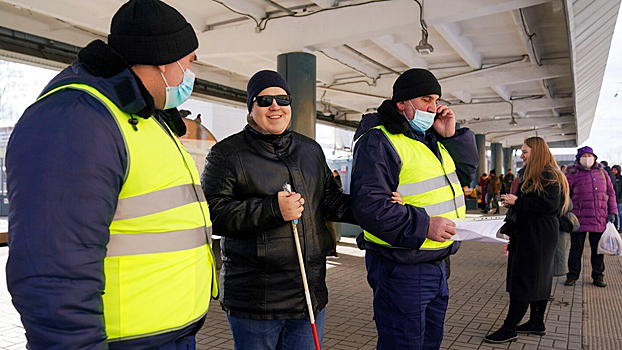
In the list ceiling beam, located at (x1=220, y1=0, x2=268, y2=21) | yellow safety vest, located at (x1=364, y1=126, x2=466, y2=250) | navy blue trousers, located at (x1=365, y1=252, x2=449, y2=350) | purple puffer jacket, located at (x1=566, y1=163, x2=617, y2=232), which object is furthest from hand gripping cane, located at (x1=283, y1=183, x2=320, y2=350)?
ceiling beam, located at (x1=220, y1=0, x2=268, y2=21)

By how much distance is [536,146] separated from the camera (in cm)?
525

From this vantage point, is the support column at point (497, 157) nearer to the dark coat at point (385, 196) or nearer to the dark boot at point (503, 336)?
the dark boot at point (503, 336)

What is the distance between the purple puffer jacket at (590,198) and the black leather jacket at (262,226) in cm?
623

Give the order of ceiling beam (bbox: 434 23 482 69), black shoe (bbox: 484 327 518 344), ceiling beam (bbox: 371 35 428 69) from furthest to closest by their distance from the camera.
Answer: ceiling beam (bbox: 371 35 428 69)
ceiling beam (bbox: 434 23 482 69)
black shoe (bbox: 484 327 518 344)

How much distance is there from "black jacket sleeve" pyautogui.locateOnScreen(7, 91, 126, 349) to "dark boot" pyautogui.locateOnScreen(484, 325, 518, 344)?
4703 millimetres

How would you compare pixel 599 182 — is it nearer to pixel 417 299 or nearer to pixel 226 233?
pixel 417 299

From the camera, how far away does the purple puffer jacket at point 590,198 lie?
7645 mm

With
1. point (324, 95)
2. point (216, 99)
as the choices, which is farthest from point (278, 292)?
point (324, 95)

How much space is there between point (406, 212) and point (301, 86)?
701cm

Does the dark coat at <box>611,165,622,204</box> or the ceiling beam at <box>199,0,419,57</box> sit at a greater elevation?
the ceiling beam at <box>199,0,419,57</box>

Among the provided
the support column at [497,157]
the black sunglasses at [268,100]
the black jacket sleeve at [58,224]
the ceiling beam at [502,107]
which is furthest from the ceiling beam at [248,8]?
the support column at [497,157]

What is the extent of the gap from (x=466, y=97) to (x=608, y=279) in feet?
39.7

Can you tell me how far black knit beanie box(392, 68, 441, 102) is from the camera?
122 inches

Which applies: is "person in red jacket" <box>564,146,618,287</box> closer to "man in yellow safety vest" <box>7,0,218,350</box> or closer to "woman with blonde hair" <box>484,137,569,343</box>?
"woman with blonde hair" <box>484,137,569,343</box>
